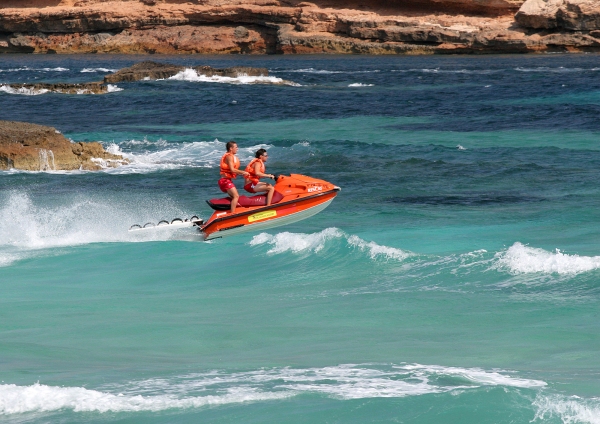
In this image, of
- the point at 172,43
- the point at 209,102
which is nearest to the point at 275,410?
the point at 209,102

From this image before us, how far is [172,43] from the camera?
73750 millimetres

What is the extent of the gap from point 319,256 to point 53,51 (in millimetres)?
70929

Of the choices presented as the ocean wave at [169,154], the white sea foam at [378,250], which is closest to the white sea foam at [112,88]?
the ocean wave at [169,154]

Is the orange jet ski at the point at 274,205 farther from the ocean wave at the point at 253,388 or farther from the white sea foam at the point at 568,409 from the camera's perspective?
the white sea foam at the point at 568,409

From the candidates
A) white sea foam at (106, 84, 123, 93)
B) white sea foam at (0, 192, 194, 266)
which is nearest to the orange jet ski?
white sea foam at (0, 192, 194, 266)

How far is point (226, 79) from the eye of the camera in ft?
143

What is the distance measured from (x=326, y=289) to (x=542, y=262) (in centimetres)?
256

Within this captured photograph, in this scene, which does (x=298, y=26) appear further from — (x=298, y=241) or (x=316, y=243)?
(x=316, y=243)

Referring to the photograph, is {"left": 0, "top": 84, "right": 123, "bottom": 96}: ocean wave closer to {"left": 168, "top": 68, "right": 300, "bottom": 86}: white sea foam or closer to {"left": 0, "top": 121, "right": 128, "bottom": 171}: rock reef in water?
{"left": 168, "top": 68, "right": 300, "bottom": 86}: white sea foam

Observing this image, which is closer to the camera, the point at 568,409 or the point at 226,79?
the point at 568,409

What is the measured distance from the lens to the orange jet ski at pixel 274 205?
12844mm

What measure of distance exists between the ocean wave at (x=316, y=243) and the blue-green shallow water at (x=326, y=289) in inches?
1.7

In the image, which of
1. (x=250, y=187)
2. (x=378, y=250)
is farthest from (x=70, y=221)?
(x=378, y=250)

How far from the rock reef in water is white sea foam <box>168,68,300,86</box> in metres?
21.5
